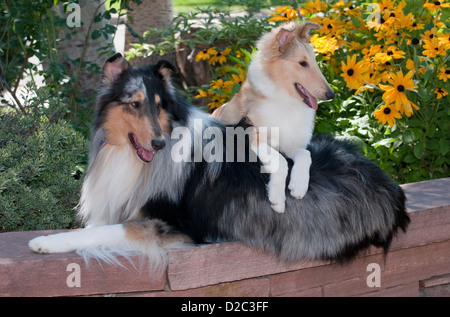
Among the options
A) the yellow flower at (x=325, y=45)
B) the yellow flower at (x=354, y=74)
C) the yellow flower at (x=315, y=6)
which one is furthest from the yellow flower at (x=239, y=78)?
the yellow flower at (x=354, y=74)

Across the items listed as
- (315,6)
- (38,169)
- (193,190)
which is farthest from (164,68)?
(315,6)

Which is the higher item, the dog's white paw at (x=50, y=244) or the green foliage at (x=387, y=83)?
the green foliage at (x=387, y=83)

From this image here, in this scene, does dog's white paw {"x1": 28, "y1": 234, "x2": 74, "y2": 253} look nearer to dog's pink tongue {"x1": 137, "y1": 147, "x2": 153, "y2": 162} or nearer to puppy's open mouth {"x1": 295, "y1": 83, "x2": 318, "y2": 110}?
dog's pink tongue {"x1": 137, "y1": 147, "x2": 153, "y2": 162}

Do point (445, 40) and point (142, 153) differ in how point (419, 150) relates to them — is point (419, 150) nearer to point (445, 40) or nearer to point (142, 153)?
point (445, 40)

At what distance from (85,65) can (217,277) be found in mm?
3118

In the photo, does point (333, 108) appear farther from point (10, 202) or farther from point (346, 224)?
point (10, 202)

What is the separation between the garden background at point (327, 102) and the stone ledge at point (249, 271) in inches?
23.9

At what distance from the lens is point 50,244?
3.09 metres

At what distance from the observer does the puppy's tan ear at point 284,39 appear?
364cm

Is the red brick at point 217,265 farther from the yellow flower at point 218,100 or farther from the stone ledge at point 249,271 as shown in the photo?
the yellow flower at point 218,100

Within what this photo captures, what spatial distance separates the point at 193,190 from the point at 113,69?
2.52ft

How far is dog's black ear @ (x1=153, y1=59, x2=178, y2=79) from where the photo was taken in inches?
130

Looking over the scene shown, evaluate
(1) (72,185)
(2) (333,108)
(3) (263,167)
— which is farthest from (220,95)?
(3) (263,167)

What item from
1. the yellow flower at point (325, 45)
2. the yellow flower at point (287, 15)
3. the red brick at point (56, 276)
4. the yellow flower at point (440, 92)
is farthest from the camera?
the yellow flower at point (287, 15)
